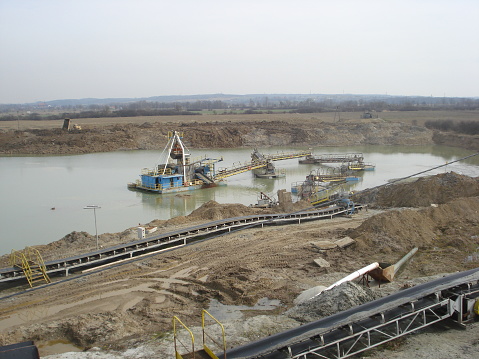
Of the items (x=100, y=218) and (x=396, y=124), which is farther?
(x=396, y=124)

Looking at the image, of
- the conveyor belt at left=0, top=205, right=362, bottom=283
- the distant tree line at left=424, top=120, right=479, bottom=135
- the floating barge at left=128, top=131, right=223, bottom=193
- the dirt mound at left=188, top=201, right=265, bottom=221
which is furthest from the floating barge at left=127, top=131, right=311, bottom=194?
the distant tree line at left=424, top=120, right=479, bottom=135

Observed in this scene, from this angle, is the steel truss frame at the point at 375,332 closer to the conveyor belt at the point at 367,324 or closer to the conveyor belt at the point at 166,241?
the conveyor belt at the point at 367,324

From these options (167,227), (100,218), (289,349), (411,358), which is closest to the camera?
(289,349)

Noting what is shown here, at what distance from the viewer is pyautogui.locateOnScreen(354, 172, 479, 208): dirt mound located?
24984mm

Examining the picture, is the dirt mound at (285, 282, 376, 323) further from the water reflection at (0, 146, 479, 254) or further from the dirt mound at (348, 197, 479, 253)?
the water reflection at (0, 146, 479, 254)

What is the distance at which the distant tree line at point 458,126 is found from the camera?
214ft

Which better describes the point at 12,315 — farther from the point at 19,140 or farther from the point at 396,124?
the point at 396,124

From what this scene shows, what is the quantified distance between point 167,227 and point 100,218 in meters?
6.47

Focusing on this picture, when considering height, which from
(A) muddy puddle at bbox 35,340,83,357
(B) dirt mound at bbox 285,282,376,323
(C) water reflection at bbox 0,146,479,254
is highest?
(B) dirt mound at bbox 285,282,376,323

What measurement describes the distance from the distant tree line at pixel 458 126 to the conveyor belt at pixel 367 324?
61.1m

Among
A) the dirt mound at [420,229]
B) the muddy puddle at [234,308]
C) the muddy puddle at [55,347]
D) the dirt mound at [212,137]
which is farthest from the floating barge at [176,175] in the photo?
the dirt mound at [212,137]

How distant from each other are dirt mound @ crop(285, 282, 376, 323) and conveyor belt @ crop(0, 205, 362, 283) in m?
7.55

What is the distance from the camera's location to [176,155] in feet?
113

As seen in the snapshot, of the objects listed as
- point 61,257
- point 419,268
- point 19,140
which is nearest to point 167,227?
point 61,257
